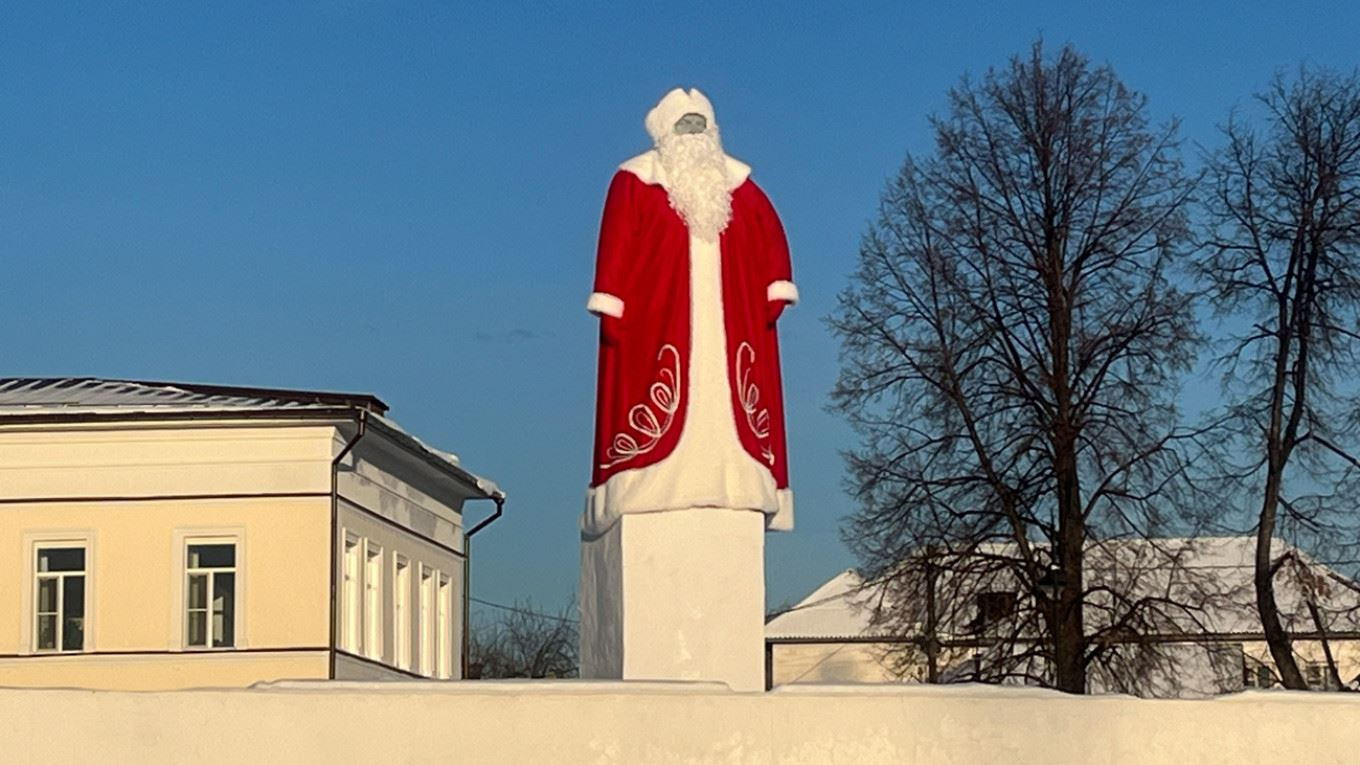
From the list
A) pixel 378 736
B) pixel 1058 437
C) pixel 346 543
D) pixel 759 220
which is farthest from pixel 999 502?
pixel 378 736

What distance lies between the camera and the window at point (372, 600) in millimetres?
32781

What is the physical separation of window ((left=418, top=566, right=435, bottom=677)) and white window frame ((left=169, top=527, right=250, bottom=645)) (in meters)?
5.71

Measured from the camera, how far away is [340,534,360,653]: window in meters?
31.6

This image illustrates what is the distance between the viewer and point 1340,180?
24.0m

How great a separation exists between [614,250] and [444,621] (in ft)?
85.3

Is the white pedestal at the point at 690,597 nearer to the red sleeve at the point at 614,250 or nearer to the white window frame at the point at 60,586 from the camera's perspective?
the red sleeve at the point at 614,250

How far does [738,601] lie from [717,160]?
95.6 inches

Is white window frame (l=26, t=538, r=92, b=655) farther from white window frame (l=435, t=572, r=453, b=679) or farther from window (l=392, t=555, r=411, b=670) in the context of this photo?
white window frame (l=435, t=572, r=453, b=679)

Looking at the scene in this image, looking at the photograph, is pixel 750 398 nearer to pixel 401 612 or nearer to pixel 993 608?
pixel 993 608

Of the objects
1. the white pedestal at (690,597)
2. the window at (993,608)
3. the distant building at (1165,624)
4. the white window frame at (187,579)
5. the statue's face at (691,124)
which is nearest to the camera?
the white pedestal at (690,597)

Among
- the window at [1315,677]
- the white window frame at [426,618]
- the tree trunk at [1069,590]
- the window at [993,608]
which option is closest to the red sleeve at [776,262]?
the tree trunk at [1069,590]

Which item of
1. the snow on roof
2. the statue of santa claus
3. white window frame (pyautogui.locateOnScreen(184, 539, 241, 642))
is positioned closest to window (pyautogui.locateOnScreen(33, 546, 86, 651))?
white window frame (pyautogui.locateOnScreen(184, 539, 241, 642))

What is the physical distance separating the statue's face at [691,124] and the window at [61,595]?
19.9 meters

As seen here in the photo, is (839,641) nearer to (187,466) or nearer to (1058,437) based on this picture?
(187,466)
